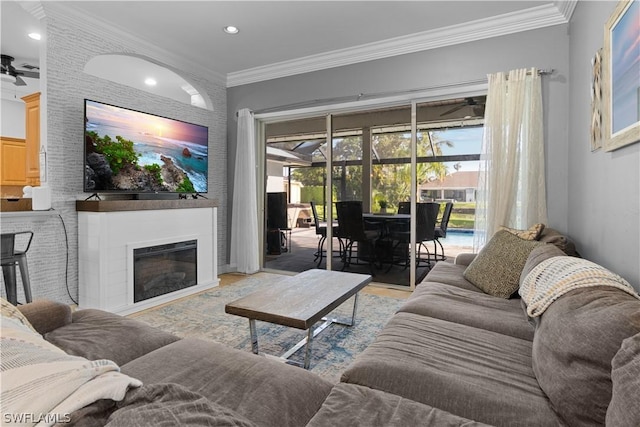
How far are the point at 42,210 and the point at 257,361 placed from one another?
2.78 m

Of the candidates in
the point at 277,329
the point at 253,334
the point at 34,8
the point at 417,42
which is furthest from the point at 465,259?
the point at 34,8

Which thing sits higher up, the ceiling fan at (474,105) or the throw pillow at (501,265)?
the ceiling fan at (474,105)

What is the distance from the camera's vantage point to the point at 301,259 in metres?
5.00

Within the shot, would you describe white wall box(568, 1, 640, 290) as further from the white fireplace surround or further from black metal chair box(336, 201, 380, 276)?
the white fireplace surround

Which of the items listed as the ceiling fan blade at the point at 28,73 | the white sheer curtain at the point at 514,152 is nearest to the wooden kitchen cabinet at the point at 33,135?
the ceiling fan blade at the point at 28,73

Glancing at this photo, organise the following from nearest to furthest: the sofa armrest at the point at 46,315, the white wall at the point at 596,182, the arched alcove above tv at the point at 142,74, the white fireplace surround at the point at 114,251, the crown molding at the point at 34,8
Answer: the sofa armrest at the point at 46,315 < the white wall at the point at 596,182 < the crown molding at the point at 34,8 < the white fireplace surround at the point at 114,251 < the arched alcove above tv at the point at 142,74

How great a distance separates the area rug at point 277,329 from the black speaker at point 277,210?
148 cm

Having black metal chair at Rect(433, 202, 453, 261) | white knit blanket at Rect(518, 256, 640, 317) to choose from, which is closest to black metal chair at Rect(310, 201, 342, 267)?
black metal chair at Rect(433, 202, 453, 261)

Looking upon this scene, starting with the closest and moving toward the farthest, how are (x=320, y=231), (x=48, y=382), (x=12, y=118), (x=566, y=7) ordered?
(x=48, y=382)
(x=566, y=7)
(x=320, y=231)
(x=12, y=118)

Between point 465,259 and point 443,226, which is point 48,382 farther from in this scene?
point 443,226

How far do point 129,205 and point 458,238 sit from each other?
138 inches

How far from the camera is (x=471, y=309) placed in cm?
191

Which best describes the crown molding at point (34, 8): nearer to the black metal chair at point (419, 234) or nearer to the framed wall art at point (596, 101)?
the black metal chair at point (419, 234)

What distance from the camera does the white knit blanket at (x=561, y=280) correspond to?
126 centimetres
